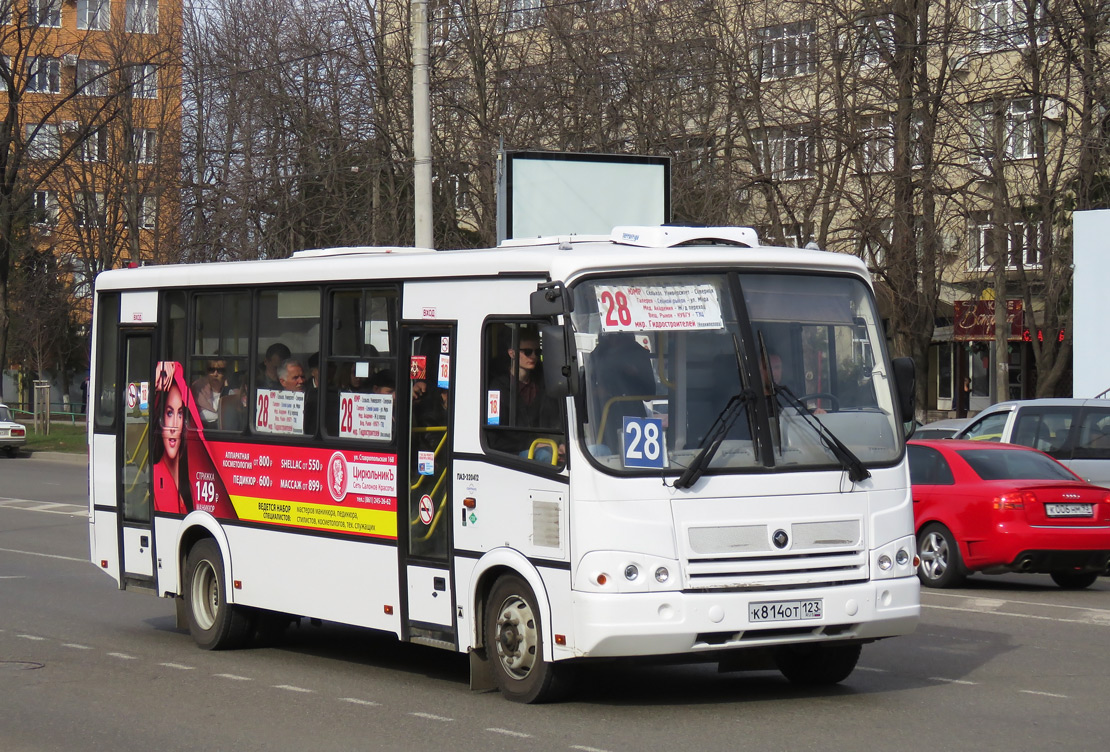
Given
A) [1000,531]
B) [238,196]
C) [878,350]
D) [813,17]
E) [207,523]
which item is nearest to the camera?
[878,350]

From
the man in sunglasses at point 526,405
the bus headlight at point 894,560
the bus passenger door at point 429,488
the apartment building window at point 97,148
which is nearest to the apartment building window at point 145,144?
the apartment building window at point 97,148

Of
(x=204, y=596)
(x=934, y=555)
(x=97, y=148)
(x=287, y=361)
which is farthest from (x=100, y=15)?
(x=287, y=361)

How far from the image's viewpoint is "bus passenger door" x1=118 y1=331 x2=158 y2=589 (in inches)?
468

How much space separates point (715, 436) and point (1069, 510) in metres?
7.60

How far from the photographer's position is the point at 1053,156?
2964 centimetres

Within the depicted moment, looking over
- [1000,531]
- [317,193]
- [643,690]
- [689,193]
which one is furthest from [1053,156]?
[643,690]

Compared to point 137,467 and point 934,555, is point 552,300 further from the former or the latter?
point 934,555

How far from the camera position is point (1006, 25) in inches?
1129

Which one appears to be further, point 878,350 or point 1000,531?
point 1000,531

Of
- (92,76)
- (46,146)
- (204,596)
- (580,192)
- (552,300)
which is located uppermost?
(92,76)

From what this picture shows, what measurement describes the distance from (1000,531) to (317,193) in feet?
68.3

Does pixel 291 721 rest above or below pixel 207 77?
below

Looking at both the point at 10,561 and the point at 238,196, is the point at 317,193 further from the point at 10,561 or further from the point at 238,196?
the point at 10,561

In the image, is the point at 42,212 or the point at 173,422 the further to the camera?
the point at 42,212
